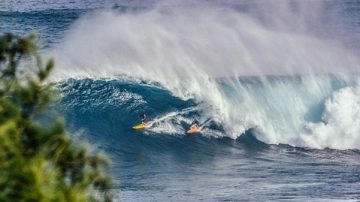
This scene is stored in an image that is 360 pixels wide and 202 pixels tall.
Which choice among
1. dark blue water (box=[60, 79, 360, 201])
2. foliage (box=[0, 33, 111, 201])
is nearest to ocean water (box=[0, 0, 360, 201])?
dark blue water (box=[60, 79, 360, 201])

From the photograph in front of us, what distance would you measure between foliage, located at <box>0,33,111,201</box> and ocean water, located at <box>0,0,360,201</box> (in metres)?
15.7

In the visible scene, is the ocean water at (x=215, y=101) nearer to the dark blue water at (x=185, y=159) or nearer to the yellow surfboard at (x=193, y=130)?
the dark blue water at (x=185, y=159)

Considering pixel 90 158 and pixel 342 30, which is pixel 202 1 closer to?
pixel 342 30

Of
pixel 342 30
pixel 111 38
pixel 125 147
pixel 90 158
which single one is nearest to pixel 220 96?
pixel 125 147

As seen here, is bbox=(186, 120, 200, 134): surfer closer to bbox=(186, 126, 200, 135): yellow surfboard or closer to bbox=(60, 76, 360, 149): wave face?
bbox=(186, 126, 200, 135): yellow surfboard

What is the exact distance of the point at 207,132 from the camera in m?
36.0

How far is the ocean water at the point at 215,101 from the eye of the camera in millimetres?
28219

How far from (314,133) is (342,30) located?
902 inches

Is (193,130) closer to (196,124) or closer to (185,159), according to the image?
(196,124)

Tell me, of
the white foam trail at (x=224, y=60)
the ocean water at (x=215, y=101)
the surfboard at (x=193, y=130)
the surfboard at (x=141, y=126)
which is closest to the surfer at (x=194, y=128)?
the surfboard at (x=193, y=130)

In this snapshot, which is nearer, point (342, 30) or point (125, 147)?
point (125, 147)

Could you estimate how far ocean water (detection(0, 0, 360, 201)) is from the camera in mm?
28219

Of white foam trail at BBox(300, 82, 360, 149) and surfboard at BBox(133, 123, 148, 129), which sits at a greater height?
white foam trail at BBox(300, 82, 360, 149)

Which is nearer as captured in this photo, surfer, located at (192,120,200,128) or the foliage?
the foliage
